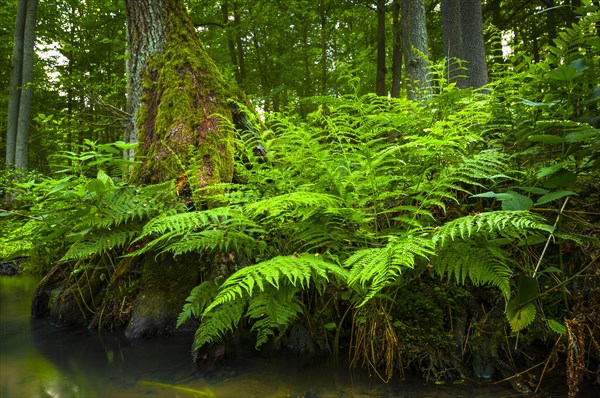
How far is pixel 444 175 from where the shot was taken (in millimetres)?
2260

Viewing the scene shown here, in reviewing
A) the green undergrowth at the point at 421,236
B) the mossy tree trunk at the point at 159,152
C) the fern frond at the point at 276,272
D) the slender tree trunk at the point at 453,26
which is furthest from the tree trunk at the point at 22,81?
the fern frond at the point at 276,272

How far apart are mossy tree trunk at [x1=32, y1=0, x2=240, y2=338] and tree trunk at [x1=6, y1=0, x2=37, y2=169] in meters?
8.72

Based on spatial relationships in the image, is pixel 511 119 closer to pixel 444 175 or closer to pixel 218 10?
pixel 444 175

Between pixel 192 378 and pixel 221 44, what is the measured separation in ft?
46.2

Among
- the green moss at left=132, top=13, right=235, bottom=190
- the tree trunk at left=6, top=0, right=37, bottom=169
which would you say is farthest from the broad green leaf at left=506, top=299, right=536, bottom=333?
the tree trunk at left=6, top=0, right=37, bottom=169

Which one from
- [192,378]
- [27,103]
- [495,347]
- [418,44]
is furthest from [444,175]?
[27,103]

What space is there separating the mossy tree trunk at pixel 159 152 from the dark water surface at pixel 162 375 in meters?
0.36

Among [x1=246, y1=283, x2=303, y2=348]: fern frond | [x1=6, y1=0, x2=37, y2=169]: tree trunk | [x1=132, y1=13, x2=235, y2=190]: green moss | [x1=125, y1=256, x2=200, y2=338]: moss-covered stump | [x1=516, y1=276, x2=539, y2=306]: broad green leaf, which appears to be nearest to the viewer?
[x1=516, y1=276, x2=539, y2=306]: broad green leaf

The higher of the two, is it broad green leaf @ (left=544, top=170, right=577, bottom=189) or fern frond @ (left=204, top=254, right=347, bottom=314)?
broad green leaf @ (left=544, top=170, right=577, bottom=189)

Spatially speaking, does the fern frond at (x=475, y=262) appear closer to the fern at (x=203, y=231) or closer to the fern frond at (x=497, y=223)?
the fern frond at (x=497, y=223)

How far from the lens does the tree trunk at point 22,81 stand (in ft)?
35.8

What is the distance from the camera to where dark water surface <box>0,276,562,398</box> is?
81.3 inches

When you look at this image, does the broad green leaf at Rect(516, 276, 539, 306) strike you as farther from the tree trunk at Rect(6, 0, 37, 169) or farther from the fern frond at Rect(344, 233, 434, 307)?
the tree trunk at Rect(6, 0, 37, 169)

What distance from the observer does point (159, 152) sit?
371 cm
